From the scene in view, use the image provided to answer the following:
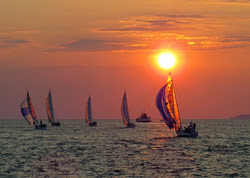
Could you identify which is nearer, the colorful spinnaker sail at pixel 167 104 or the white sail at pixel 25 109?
the colorful spinnaker sail at pixel 167 104

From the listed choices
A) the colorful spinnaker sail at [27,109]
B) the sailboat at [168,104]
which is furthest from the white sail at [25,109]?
the sailboat at [168,104]

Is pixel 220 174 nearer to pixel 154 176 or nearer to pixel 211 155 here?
pixel 154 176

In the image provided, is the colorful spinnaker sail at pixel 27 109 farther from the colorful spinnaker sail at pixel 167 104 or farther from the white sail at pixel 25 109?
the colorful spinnaker sail at pixel 167 104

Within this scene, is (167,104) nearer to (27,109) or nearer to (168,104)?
(168,104)

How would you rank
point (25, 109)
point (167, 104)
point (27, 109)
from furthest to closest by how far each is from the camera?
point (27, 109), point (25, 109), point (167, 104)

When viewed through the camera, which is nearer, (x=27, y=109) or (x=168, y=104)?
(x=168, y=104)

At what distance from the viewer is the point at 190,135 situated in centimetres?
10256

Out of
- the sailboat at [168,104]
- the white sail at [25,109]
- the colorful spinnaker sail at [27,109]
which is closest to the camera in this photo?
the sailboat at [168,104]

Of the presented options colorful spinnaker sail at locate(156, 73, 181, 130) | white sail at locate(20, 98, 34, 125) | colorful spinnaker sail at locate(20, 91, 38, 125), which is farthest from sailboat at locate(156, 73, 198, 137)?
white sail at locate(20, 98, 34, 125)

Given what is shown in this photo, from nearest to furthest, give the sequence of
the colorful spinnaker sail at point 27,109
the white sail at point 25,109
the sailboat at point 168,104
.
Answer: the sailboat at point 168,104, the colorful spinnaker sail at point 27,109, the white sail at point 25,109

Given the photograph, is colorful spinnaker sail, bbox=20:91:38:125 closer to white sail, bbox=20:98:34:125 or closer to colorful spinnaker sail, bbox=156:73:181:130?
white sail, bbox=20:98:34:125

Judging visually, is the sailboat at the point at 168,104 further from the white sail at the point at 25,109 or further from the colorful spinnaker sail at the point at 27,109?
the white sail at the point at 25,109

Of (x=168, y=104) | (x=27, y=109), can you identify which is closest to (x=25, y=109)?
(x=27, y=109)

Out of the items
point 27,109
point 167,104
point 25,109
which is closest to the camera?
point 167,104
